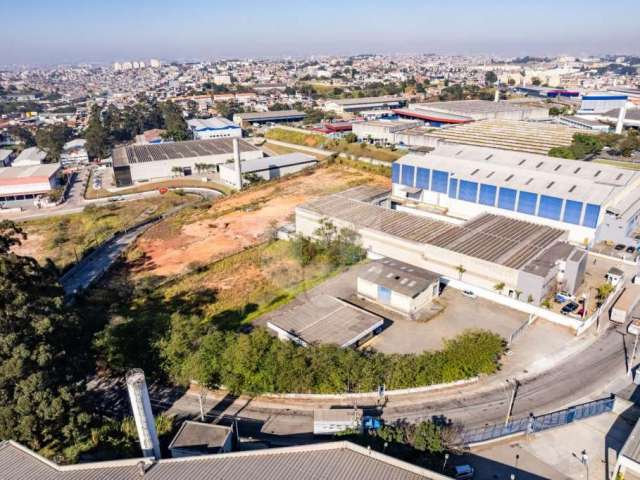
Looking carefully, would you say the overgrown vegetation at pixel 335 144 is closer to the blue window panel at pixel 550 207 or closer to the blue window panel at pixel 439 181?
the blue window panel at pixel 439 181

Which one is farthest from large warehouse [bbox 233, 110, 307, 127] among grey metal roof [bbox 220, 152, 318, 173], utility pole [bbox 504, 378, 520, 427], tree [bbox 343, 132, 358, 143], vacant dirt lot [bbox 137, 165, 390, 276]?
utility pole [bbox 504, 378, 520, 427]

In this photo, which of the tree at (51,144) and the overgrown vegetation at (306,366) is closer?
the overgrown vegetation at (306,366)

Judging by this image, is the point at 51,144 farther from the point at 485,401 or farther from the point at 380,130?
the point at 485,401

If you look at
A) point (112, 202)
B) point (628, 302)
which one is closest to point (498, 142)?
point (628, 302)

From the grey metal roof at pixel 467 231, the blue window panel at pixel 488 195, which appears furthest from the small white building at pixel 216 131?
the blue window panel at pixel 488 195

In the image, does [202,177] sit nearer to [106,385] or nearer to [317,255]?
[317,255]

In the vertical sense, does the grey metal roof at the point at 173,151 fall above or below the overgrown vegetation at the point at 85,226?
above

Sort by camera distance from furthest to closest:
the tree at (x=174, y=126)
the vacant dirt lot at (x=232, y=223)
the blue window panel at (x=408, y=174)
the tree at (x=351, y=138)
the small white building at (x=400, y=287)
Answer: the tree at (x=174, y=126)
the tree at (x=351, y=138)
the blue window panel at (x=408, y=174)
the vacant dirt lot at (x=232, y=223)
the small white building at (x=400, y=287)

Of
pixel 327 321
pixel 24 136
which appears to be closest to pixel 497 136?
pixel 327 321
